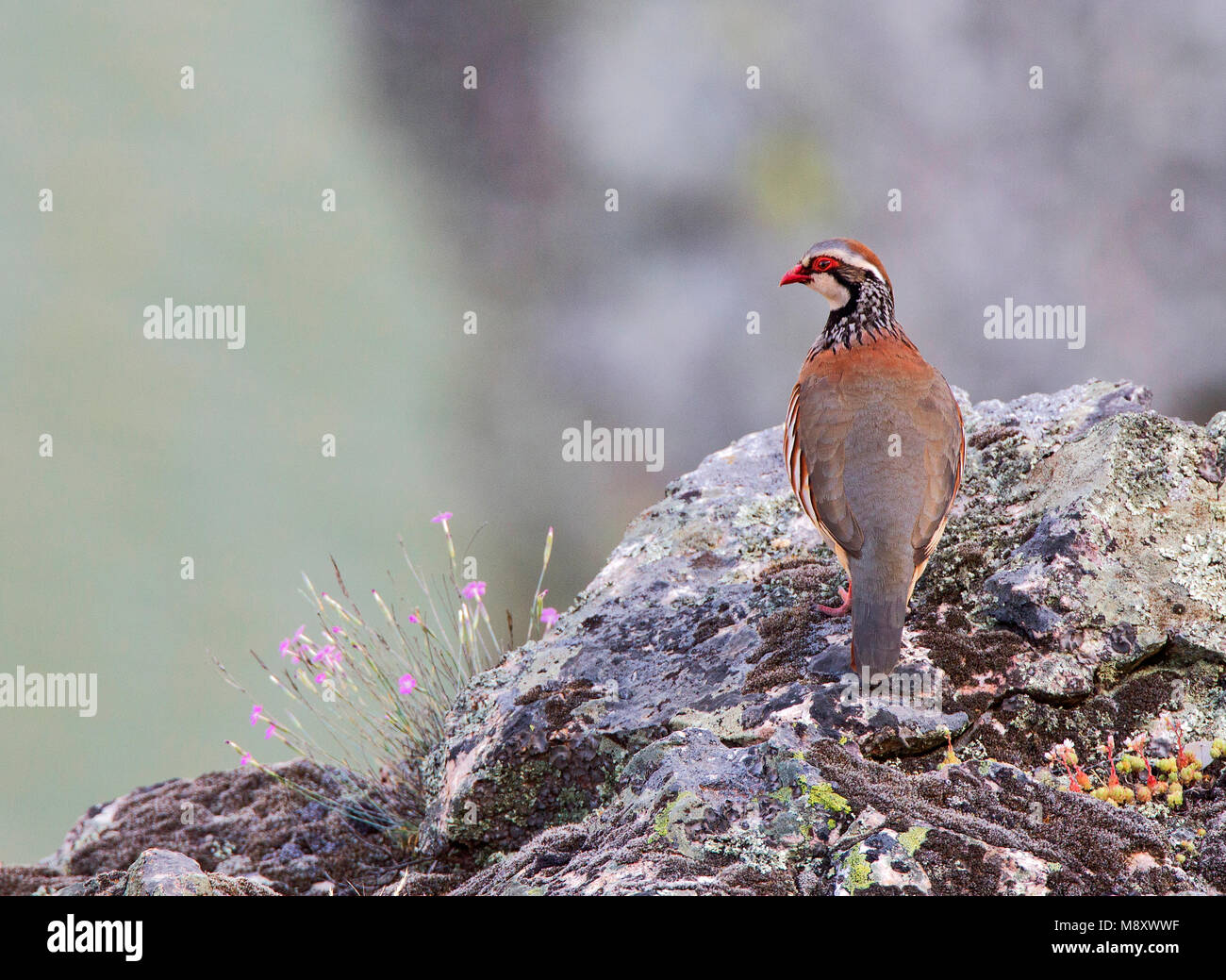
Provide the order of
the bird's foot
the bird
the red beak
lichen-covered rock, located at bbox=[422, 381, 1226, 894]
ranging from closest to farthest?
lichen-covered rock, located at bbox=[422, 381, 1226, 894]
the bird
the bird's foot
the red beak

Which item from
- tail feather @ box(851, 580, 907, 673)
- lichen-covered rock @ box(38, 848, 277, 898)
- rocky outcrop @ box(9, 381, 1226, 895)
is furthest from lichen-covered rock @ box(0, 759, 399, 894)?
tail feather @ box(851, 580, 907, 673)

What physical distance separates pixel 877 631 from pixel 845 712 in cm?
23

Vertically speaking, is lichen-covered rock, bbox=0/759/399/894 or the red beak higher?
the red beak

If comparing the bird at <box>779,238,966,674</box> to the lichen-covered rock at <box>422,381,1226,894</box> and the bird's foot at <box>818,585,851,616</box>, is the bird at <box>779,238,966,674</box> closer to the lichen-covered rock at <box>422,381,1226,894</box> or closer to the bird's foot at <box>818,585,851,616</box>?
the bird's foot at <box>818,585,851,616</box>

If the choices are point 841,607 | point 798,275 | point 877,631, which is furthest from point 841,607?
point 798,275

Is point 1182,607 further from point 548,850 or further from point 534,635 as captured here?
point 534,635

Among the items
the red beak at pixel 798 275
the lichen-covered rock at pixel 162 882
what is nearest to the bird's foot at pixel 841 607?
the red beak at pixel 798 275

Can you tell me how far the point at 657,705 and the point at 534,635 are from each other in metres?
1.28

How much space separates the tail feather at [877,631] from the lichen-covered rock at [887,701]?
0.09 metres

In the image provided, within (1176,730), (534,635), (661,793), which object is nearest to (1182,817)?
(1176,730)

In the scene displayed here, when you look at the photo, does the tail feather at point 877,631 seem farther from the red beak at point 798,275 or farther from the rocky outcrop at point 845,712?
the red beak at point 798,275

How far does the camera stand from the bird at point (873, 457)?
9.61 ft

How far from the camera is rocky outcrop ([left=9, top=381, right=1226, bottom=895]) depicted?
2117 millimetres

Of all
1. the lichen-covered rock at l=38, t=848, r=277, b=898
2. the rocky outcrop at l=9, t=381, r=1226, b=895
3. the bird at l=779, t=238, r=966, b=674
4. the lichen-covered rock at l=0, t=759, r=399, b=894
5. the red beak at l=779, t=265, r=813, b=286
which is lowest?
the lichen-covered rock at l=0, t=759, r=399, b=894
